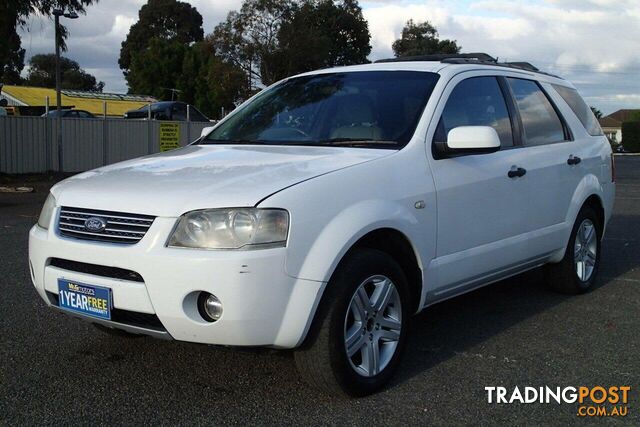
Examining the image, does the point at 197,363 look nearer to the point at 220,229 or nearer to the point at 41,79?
the point at 220,229

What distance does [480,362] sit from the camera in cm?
419

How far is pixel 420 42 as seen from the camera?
57125 mm

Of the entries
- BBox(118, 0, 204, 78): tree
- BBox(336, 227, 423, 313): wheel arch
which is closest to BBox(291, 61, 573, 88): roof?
BBox(336, 227, 423, 313): wheel arch

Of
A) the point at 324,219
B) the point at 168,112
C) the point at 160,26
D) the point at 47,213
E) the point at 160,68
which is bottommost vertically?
the point at 47,213

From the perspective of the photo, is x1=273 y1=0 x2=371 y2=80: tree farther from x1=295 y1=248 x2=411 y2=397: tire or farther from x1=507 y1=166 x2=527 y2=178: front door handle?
x1=295 y1=248 x2=411 y2=397: tire

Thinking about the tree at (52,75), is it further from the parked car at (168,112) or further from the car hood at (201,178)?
the car hood at (201,178)

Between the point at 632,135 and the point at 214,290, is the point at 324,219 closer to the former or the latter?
the point at 214,290

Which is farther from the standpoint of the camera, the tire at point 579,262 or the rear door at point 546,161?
the tire at point 579,262

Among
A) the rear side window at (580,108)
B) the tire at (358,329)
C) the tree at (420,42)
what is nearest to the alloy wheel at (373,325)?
the tire at (358,329)

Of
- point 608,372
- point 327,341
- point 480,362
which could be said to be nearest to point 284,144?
point 327,341

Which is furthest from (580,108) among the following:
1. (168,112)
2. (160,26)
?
(160,26)

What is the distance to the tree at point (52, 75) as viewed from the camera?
8381 centimetres

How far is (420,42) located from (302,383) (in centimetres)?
5574

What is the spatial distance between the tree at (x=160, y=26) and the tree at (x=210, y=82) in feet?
50.9
